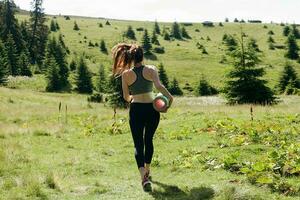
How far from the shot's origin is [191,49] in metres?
99.9

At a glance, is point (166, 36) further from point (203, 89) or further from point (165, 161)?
point (165, 161)

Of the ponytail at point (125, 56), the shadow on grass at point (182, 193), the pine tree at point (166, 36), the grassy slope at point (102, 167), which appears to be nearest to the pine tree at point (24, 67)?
the pine tree at point (166, 36)

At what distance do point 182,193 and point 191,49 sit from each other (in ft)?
303

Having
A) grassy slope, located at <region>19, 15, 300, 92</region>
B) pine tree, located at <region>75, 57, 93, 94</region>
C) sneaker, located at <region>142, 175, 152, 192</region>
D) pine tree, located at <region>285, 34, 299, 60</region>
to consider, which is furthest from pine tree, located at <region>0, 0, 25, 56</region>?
sneaker, located at <region>142, 175, 152, 192</region>

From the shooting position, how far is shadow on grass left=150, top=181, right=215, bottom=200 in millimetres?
8375

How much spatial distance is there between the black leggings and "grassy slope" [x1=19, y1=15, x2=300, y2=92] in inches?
2332

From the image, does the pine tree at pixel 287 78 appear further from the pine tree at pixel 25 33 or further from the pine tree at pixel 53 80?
the pine tree at pixel 25 33

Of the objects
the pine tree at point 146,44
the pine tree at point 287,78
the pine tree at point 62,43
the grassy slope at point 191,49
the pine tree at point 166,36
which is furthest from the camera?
the pine tree at point 166,36

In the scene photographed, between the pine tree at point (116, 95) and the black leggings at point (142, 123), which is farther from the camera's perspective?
the pine tree at point (116, 95)

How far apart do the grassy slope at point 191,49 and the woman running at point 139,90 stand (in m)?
59.3

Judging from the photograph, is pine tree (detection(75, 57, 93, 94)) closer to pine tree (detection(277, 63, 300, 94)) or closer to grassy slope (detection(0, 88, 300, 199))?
pine tree (detection(277, 63, 300, 94))

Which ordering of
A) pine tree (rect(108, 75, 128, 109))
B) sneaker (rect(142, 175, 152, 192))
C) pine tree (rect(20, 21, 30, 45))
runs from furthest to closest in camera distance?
1. pine tree (rect(20, 21, 30, 45))
2. pine tree (rect(108, 75, 128, 109))
3. sneaker (rect(142, 175, 152, 192))

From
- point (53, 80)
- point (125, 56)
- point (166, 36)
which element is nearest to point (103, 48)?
point (166, 36)

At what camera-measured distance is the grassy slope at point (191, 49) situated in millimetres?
83812
